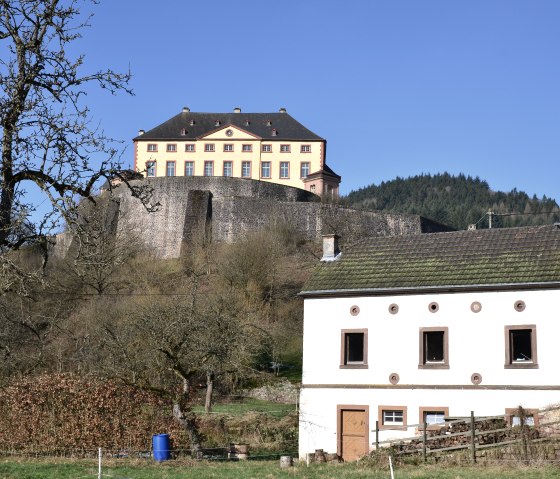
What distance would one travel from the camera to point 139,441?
22.1m

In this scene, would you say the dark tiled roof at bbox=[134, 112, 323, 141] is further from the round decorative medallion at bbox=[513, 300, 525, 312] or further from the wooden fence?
the wooden fence

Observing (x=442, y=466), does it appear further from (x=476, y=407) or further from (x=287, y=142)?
(x=287, y=142)

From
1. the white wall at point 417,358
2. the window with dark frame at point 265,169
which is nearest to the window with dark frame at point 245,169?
the window with dark frame at point 265,169

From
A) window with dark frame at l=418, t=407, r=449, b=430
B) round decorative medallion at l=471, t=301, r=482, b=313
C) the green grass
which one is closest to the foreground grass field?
window with dark frame at l=418, t=407, r=449, b=430

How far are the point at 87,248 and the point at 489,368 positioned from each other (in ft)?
57.6

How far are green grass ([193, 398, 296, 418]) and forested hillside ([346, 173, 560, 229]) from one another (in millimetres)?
83843

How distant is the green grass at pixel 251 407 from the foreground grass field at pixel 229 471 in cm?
1281

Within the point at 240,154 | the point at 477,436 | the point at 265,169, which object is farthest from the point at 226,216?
the point at 477,436

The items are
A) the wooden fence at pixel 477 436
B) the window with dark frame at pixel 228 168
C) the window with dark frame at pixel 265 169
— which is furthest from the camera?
the window with dark frame at pixel 265 169

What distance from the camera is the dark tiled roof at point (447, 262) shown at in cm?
2523

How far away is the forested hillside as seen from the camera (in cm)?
12500

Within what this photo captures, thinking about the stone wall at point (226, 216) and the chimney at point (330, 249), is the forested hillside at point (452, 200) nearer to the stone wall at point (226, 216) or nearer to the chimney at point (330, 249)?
the stone wall at point (226, 216)

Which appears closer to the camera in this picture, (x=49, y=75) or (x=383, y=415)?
(x=49, y=75)

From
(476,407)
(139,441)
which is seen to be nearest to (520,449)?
(476,407)
